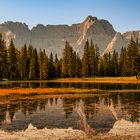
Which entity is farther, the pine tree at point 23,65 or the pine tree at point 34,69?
the pine tree at point 34,69

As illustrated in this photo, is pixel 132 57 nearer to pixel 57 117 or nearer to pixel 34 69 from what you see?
pixel 34 69

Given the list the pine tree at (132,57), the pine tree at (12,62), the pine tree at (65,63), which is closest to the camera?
the pine tree at (132,57)

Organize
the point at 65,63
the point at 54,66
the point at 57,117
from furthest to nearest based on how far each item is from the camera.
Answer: the point at 54,66
the point at 65,63
the point at 57,117

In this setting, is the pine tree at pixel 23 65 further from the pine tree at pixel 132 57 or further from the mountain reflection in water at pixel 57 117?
the mountain reflection in water at pixel 57 117

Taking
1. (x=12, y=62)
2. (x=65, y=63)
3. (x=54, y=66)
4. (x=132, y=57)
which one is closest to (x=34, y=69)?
(x=12, y=62)

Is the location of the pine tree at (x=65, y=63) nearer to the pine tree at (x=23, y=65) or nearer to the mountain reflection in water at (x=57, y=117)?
the pine tree at (x=23, y=65)

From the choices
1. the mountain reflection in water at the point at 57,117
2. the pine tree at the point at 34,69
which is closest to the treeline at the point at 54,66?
the pine tree at the point at 34,69

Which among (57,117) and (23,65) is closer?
(57,117)

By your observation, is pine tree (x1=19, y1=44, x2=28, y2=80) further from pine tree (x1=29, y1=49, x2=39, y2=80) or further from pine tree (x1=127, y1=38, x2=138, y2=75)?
pine tree (x1=127, y1=38, x2=138, y2=75)

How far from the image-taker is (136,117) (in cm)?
3209

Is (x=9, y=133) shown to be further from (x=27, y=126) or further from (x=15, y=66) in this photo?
(x=15, y=66)

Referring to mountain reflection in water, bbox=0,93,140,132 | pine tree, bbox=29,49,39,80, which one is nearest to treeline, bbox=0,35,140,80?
pine tree, bbox=29,49,39,80

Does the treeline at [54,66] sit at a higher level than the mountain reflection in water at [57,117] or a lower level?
higher

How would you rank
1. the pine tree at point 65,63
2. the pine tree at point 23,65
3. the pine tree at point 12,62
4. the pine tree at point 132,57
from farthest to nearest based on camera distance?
the pine tree at point 65,63 → the pine tree at point 23,65 → the pine tree at point 12,62 → the pine tree at point 132,57
